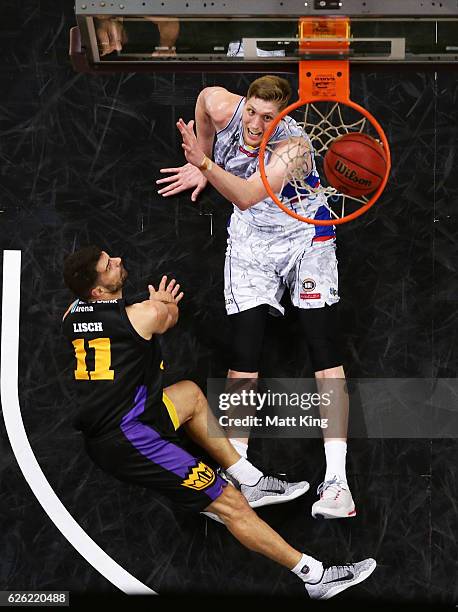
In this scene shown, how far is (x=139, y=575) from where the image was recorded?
4.98 meters

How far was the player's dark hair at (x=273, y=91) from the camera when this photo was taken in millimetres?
4738

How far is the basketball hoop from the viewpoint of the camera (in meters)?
3.97

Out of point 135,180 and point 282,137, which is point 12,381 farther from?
point 282,137

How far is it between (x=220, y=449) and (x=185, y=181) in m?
1.44

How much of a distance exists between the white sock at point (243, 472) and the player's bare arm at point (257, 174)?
4.36 feet

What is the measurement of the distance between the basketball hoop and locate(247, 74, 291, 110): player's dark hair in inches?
4.2

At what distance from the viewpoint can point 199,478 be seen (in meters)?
4.74

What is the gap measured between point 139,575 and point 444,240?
2412 mm

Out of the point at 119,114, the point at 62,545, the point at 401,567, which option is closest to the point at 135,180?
the point at 119,114

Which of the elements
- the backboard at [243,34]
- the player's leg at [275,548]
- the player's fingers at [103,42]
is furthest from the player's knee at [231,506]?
the player's fingers at [103,42]

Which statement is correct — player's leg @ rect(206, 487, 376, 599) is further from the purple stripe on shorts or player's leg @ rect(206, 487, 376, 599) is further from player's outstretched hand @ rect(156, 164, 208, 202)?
player's outstretched hand @ rect(156, 164, 208, 202)

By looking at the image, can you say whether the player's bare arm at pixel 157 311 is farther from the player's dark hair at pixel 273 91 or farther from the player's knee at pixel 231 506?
the player's dark hair at pixel 273 91

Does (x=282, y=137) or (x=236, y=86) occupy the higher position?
(x=236, y=86)

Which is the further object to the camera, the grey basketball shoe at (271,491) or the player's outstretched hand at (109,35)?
the grey basketball shoe at (271,491)
